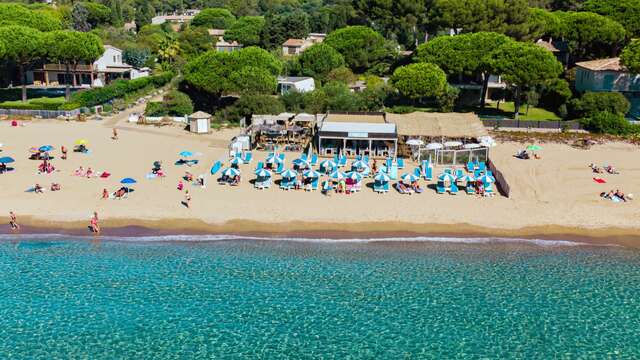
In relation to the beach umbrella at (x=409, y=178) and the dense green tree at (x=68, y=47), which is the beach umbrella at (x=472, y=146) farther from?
the dense green tree at (x=68, y=47)

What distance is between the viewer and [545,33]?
73062mm

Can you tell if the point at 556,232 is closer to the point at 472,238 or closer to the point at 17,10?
the point at 472,238

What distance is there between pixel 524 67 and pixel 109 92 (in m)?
41.3

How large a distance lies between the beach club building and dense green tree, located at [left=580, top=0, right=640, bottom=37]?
40.3 metres

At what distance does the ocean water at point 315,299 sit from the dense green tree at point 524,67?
28.6 metres

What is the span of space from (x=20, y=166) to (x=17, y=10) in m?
47.8

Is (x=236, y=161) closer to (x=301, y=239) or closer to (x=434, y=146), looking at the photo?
(x=301, y=239)

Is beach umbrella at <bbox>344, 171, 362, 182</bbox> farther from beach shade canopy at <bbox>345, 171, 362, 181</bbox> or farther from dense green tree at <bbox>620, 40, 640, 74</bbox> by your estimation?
dense green tree at <bbox>620, 40, 640, 74</bbox>

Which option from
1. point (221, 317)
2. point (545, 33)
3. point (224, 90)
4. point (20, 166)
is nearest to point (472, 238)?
A: point (221, 317)

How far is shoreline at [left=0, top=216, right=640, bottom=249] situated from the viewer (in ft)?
104

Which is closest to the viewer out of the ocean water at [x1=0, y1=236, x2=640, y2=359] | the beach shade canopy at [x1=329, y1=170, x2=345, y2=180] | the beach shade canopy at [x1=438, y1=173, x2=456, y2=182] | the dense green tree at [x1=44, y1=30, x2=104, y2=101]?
the ocean water at [x1=0, y1=236, x2=640, y2=359]

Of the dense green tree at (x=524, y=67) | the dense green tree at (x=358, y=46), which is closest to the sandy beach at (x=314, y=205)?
the dense green tree at (x=524, y=67)

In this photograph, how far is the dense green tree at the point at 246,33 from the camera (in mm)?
105625

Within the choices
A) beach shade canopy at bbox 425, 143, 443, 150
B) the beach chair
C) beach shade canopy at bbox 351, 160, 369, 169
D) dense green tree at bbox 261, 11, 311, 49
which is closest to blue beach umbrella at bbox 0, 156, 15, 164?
the beach chair
